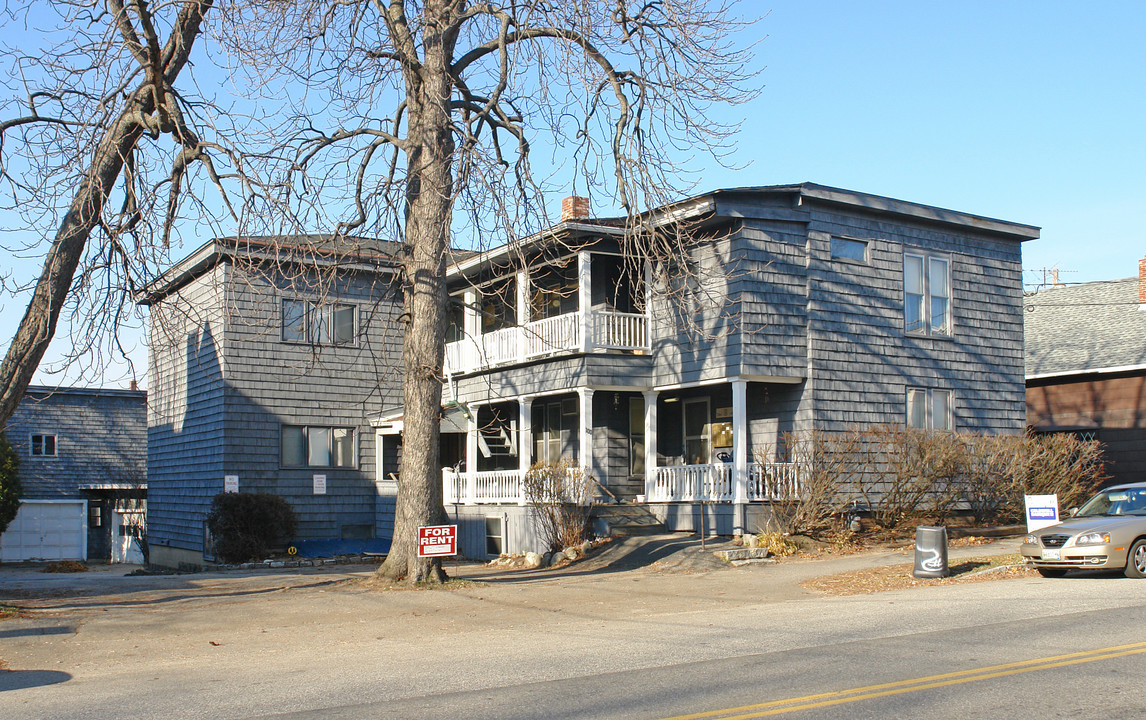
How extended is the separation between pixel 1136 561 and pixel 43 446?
3723cm

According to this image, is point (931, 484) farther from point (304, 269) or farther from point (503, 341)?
point (304, 269)

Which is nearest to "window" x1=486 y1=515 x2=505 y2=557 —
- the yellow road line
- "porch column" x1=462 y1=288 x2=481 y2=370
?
"porch column" x1=462 y1=288 x2=481 y2=370

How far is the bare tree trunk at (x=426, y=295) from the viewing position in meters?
15.1

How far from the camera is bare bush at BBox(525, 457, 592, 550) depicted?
68.2ft

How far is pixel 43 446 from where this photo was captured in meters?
39.1

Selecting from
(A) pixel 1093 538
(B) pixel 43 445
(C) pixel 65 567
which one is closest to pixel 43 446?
(B) pixel 43 445

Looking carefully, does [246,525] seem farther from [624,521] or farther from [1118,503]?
[1118,503]

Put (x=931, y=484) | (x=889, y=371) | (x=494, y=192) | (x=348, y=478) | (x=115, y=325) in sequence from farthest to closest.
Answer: (x=348, y=478) → (x=889, y=371) → (x=931, y=484) → (x=494, y=192) → (x=115, y=325)

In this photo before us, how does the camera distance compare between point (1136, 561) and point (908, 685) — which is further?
point (1136, 561)

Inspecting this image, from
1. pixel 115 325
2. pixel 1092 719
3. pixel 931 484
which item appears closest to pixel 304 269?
pixel 115 325

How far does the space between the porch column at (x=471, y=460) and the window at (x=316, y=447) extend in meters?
4.17

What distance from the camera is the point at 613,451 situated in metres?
A: 24.1

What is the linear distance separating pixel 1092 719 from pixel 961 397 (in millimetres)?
18095

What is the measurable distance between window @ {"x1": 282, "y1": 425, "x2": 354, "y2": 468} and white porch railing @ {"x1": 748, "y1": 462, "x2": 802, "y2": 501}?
12446 millimetres
